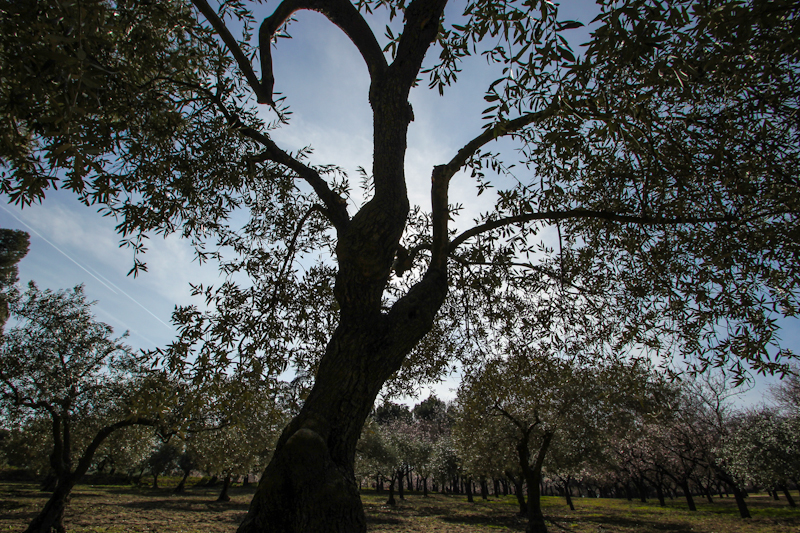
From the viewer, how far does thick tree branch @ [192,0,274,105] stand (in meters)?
4.62

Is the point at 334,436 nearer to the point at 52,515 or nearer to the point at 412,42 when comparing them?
the point at 412,42

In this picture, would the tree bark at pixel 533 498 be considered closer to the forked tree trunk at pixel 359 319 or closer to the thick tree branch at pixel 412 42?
the forked tree trunk at pixel 359 319

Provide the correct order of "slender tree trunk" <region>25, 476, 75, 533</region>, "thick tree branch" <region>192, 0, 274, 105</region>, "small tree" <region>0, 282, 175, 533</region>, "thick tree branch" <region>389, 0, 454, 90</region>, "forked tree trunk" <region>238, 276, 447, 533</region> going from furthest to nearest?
"small tree" <region>0, 282, 175, 533</region>, "slender tree trunk" <region>25, 476, 75, 533</region>, "thick tree branch" <region>389, 0, 454, 90</region>, "thick tree branch" <region>192, 0, 274, 105</region>, "forked tree trunk" <region>238, 276, 447, 533</region>

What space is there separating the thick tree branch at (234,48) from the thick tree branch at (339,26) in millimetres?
204

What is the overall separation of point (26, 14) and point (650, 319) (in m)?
9.18

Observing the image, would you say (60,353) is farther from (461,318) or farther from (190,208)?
(461,318)

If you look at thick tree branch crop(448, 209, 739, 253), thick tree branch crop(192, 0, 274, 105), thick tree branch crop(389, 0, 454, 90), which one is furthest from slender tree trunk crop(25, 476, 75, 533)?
thick tree branch crop(389, 0, 454, 90)

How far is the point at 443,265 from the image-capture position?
541cm

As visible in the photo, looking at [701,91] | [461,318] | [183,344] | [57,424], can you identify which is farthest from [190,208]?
[57,424]

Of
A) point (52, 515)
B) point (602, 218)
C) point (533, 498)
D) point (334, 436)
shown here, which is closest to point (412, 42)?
point (602, 218)

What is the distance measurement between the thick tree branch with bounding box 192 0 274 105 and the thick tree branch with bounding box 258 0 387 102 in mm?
204

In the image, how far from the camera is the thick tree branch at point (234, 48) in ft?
15.2

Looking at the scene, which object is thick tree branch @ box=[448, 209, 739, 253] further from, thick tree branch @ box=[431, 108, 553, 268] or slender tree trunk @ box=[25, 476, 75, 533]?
slender tree trunk @ box=[25, 476, 75, 533]

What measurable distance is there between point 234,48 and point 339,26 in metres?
1.52
